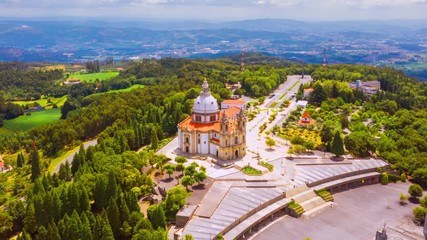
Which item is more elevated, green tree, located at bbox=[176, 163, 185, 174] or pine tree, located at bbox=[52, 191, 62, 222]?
pine tree, located at bbox=[52, 191, 62, 222]

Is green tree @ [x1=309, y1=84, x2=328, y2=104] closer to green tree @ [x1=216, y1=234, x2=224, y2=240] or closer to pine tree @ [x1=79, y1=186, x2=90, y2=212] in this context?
green tree @ [x1=216, y1=234, x2=224, y2=240]

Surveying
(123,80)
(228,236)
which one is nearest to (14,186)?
(228,236)

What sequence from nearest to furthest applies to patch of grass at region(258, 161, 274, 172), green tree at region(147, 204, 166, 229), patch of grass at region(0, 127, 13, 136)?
1. green tree at region(147, 204, 166, 229)
2. patch of grass at region(258, 161, 274, 172)
3. patch of grass at region(0, 127, 13, 136)

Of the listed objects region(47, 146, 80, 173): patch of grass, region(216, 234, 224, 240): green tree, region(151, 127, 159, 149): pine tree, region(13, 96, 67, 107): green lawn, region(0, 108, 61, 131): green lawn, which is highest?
region(151, 127, 159, 149): pine tree

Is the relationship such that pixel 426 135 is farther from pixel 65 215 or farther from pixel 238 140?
pixel 65 215

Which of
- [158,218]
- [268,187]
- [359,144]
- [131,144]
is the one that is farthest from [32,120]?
[359,144]

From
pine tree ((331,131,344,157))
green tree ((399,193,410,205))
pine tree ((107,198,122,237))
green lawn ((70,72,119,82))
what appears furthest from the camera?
green lawn ((70,72,119,82))

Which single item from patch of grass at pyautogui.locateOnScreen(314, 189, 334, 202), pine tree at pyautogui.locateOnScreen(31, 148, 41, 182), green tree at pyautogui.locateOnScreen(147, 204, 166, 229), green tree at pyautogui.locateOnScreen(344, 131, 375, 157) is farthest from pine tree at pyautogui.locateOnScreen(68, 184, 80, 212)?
green tree at pyautogui.locateOnScreen(344, 131, 375, 157)
